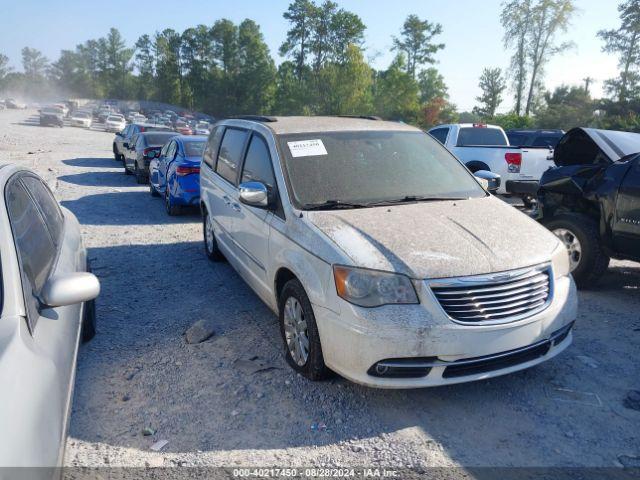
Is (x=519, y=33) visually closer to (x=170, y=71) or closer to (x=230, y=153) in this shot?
(x=230, y=153)

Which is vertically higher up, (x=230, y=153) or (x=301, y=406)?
(x=230, y=153)

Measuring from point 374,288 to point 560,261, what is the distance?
1.44 meters

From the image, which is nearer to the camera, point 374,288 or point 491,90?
point 374,288

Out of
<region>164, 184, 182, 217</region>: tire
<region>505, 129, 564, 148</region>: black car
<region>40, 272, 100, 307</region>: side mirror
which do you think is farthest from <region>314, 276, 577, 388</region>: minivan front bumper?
<region>505, 129, 564, 148</region>: black car

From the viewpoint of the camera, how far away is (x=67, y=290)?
245cm

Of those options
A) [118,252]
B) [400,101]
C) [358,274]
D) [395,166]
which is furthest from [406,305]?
[400,101]

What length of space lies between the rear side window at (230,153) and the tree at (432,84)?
70.8 metres

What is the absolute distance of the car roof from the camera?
452 cm

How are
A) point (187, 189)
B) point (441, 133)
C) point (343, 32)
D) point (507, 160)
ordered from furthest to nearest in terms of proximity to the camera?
point (343, 32), point (441, 133), point (507, 160), point (187, 189)

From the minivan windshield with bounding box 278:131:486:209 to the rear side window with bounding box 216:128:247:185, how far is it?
89 centimetres

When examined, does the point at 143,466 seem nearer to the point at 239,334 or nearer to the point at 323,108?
the point at 239,334

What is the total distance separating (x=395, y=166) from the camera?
433cm

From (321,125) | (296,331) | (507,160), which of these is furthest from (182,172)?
(507,160)

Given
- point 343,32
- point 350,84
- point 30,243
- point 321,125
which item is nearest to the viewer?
point 30,243
